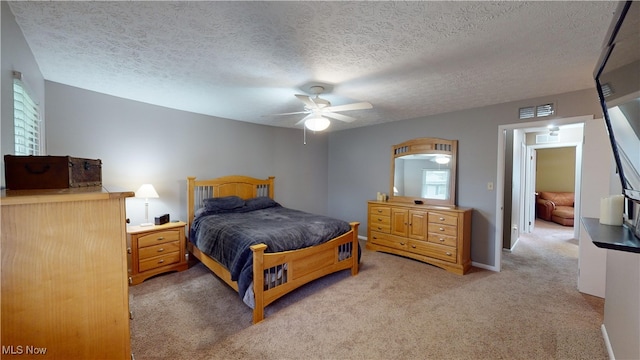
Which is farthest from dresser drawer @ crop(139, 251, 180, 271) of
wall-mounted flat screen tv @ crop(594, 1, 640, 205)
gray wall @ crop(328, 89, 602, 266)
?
wall-mounted flat screen tv @ crop(594, 1, 640, 205)

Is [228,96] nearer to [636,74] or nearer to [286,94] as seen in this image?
[286,94]

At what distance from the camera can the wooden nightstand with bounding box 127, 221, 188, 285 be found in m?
3.10

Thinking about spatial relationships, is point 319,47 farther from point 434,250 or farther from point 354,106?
point 434,250

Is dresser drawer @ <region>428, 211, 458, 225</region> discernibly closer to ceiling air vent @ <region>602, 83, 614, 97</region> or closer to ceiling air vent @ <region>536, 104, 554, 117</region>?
ceiling air vent @ <region>536, 104, 554, 117</region>

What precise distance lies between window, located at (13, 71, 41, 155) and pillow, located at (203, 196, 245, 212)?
6.22 ft

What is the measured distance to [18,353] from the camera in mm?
873

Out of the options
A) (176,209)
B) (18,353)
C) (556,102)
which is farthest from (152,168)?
(556,102)

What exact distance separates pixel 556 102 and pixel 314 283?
3.81 metres

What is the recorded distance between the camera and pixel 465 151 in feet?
12.9

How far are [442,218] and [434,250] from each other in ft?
1.67

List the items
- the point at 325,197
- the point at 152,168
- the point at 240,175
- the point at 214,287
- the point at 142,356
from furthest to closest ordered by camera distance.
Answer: the point at 325,197, the point at 240,175, the point at 152,168, the point at 214,287, the point at 142,356

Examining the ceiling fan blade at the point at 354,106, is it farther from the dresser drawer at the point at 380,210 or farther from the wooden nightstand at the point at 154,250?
the wooden nightstand at the point at 154,250

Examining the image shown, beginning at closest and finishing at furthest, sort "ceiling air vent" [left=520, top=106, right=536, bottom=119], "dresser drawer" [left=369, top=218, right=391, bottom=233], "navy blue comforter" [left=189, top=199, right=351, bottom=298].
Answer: "navy blue comforter" [left=189, top=199, right=351, bottom=298], "ceiling air vent" [left=520, top=106, right=536, bottom=119], "dresser drawer" [left=369, top=218, right=391, bottom=233]

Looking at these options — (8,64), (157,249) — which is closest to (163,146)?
(157,249)
